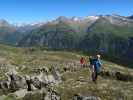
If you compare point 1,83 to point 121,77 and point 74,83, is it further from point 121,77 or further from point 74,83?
point 121,77

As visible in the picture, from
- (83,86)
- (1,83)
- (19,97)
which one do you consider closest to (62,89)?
(83,86)

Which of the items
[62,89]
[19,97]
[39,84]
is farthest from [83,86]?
[19,97]

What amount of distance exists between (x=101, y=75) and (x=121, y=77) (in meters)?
4.31

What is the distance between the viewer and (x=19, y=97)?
37.6 meters

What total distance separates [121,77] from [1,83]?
736 inches

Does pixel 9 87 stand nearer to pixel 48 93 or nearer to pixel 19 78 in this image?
pixel 19 78

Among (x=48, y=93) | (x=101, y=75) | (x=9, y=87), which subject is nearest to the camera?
(x=48, y=93)

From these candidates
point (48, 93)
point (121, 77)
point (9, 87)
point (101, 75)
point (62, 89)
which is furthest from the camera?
point (101, 75)

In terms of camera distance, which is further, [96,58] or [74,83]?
[74,83]

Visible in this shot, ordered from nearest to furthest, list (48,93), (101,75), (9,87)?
(48,93), (9,87), (101,75)

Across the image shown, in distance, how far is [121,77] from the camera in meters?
51.6

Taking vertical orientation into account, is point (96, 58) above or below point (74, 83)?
above

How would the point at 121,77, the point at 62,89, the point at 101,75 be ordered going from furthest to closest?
the point at 101,75
the point at 121,77
the point at 62,89

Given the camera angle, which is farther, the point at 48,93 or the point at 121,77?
the point at 121,77
